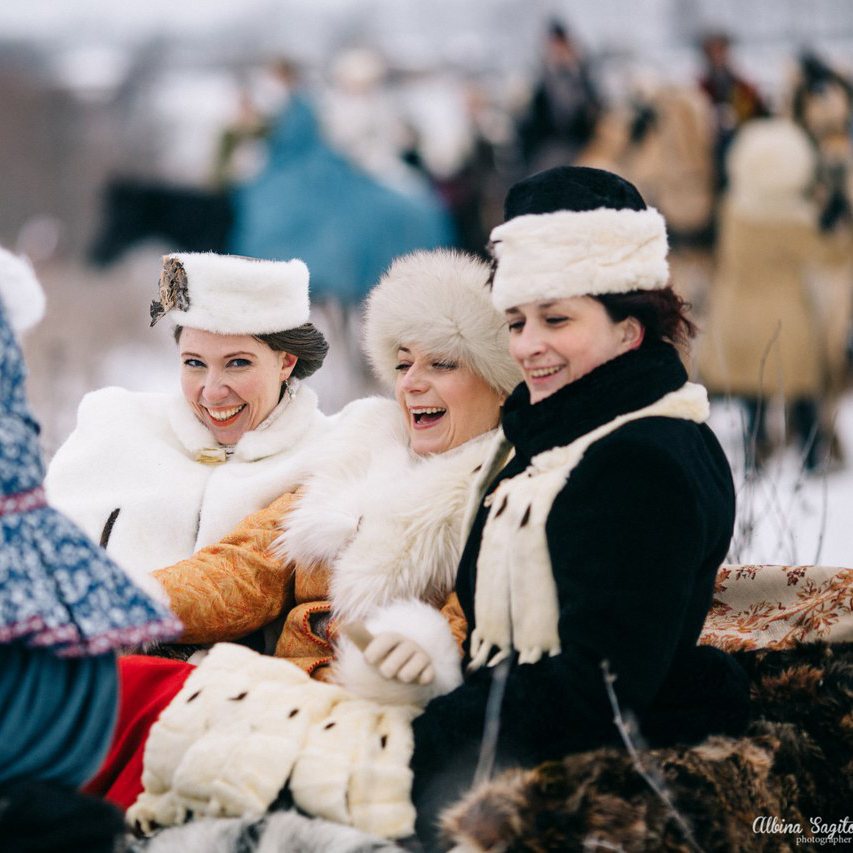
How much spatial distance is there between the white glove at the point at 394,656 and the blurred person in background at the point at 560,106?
7.04m

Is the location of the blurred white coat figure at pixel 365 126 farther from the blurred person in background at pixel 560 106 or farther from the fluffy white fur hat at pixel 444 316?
the fluffy white fur hat at pixel 444 316

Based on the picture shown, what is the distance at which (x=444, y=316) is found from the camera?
3.32 metres

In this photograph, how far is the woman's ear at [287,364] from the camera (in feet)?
12.5

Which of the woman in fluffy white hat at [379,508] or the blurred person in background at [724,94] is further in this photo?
the blurred person in background at [724,94]

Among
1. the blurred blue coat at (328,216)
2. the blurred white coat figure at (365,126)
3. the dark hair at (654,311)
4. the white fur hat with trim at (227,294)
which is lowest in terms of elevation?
the dark hair at (654,311)

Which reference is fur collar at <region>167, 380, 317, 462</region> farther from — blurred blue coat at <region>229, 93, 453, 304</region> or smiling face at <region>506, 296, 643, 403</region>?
A: blurred blue coat at <region>229, 93, 453, 304</region>

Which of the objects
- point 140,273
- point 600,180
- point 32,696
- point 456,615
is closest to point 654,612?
point 456,615

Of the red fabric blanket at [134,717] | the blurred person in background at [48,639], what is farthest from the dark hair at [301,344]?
the blurred person in background at [48,639]

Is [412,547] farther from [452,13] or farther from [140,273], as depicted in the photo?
[452,13]

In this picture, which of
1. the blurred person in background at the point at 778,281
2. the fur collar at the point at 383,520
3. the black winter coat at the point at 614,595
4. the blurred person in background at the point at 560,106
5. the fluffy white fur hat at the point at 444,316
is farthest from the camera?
the blurred person in background at the point at 560,106

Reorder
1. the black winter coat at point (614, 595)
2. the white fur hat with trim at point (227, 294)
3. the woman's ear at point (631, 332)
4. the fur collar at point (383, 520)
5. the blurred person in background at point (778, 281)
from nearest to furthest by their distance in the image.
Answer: the black winter coat at point (614, 595) → the woman's ear at point (631, 332) → the fur collar at point (383, 520) → the white fur hat with trim at point (227, 294) → the blurred person in background at point (778, 281)

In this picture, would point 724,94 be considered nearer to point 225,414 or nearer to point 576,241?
point 225,414

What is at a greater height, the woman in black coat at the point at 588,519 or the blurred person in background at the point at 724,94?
the blurred person in background at the point at 724,94

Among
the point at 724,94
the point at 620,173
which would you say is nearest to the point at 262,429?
the point at 620,173
